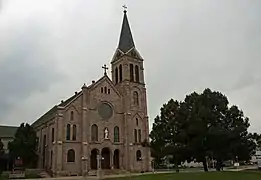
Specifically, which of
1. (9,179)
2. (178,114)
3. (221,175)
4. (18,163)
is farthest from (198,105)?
(18,163)

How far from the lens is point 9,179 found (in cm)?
4516

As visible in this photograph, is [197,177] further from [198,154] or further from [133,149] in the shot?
[133,149]

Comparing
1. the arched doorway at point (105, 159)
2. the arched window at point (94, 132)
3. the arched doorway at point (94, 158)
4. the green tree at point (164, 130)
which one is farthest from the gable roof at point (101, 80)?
the green tree at point (164, 130)

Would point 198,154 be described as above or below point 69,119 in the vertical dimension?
below

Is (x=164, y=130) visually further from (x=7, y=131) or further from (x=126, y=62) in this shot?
(x=7, y=131)

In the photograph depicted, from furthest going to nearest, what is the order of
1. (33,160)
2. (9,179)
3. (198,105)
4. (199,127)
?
(33,160) → (9,179) → (198,105) → (199,127)

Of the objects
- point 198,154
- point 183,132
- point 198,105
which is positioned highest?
point 198,105

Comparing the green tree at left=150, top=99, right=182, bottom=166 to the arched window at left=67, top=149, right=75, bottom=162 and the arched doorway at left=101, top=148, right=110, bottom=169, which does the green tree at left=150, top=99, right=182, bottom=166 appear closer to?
the arched doorway at left=101, top=148, right=110, bottom=169

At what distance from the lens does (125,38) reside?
67.9 metres

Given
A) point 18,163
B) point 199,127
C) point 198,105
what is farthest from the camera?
point 18,163

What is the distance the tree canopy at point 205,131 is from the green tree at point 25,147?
83.9 ft

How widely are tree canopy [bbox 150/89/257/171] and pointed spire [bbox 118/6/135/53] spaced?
26157 millimetres

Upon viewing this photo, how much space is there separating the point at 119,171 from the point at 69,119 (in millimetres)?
12342

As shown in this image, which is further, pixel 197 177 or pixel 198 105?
pixel 198 105
